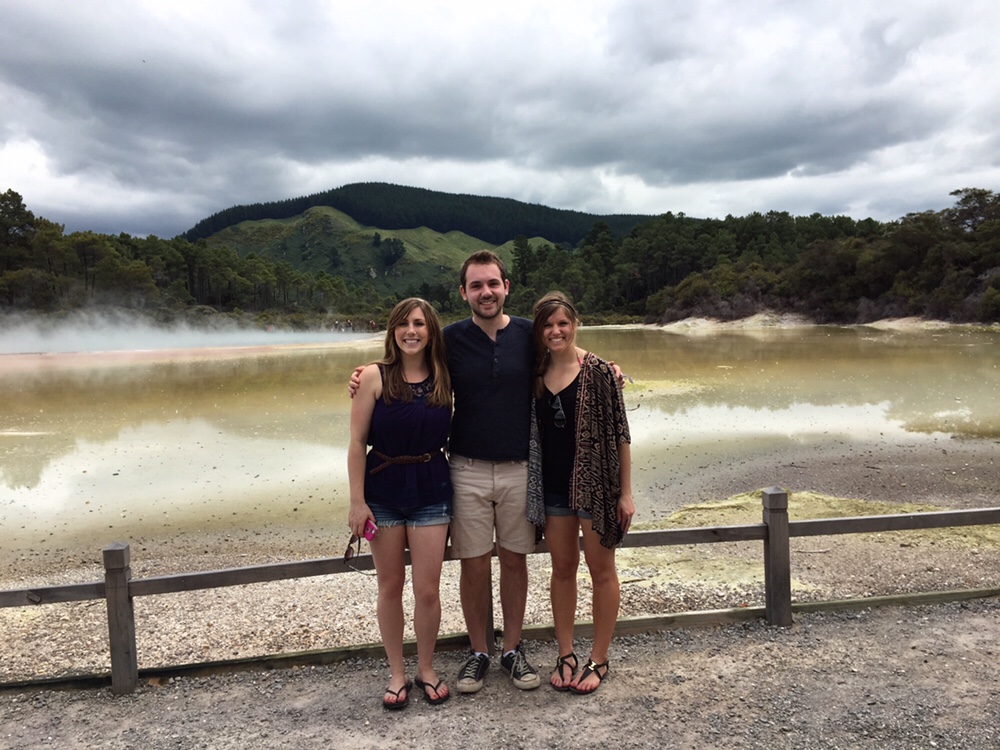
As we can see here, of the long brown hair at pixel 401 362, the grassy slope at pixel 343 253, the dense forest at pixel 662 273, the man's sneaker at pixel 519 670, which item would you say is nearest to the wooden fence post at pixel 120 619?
the long brown hair at pixel 401 362

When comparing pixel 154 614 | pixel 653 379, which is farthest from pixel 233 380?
pixel 154 614

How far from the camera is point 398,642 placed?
358 cm

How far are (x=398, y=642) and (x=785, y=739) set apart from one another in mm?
1893

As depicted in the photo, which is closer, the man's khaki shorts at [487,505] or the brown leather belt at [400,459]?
the brown leather belt at [400,459]

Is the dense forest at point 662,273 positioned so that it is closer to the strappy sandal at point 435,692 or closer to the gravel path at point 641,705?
the gravel path at point 641,705

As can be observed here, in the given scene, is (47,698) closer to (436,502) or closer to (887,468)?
(436,502)

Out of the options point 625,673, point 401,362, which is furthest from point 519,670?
point 401,362

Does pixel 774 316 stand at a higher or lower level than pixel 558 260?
lower

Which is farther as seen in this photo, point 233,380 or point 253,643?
point 233,380

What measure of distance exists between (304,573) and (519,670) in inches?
51.6

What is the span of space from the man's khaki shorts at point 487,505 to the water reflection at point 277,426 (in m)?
5.88

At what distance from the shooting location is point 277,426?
15.8 meters

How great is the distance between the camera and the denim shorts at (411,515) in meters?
3.47

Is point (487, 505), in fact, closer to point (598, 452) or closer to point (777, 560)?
point (598, 452)
